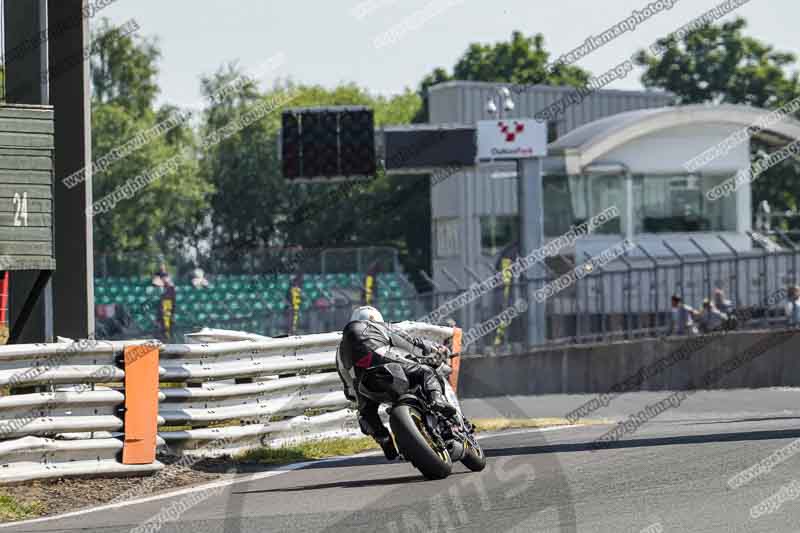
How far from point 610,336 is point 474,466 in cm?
1490

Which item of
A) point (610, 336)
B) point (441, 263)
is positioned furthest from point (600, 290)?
point (441, 263)

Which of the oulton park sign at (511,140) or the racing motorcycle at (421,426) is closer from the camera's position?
the racing motorcycle at (421,426)

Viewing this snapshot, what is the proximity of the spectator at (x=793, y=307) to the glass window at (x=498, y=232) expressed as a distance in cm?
2514

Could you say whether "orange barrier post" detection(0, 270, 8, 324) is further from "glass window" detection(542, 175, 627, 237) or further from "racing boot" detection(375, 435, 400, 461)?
"glass window" detection(542, 175, 627, 237)

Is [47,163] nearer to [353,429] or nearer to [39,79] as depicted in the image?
[39,79]

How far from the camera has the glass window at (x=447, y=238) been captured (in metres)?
50.4

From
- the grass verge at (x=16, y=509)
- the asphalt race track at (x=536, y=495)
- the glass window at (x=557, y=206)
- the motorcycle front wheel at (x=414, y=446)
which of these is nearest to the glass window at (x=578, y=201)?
the glass window at (x=557, y=206)

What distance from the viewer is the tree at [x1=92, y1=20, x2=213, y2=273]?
206ft

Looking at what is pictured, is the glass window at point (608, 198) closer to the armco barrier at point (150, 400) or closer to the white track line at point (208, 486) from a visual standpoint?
the white track line at point (208, 486)

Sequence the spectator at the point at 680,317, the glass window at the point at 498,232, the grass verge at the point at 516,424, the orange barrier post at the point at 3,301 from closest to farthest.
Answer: the grass verge at the point at 516,424 < the orange barrier post at the point at 3,301 < the spectator at the point at 680,317 < the glass window at the point at 498,232

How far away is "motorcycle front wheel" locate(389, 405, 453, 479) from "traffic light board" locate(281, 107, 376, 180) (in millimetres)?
19502

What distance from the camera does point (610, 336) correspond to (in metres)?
25.6

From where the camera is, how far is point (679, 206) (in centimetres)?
4212

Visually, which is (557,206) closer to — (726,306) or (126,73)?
(726,306)
